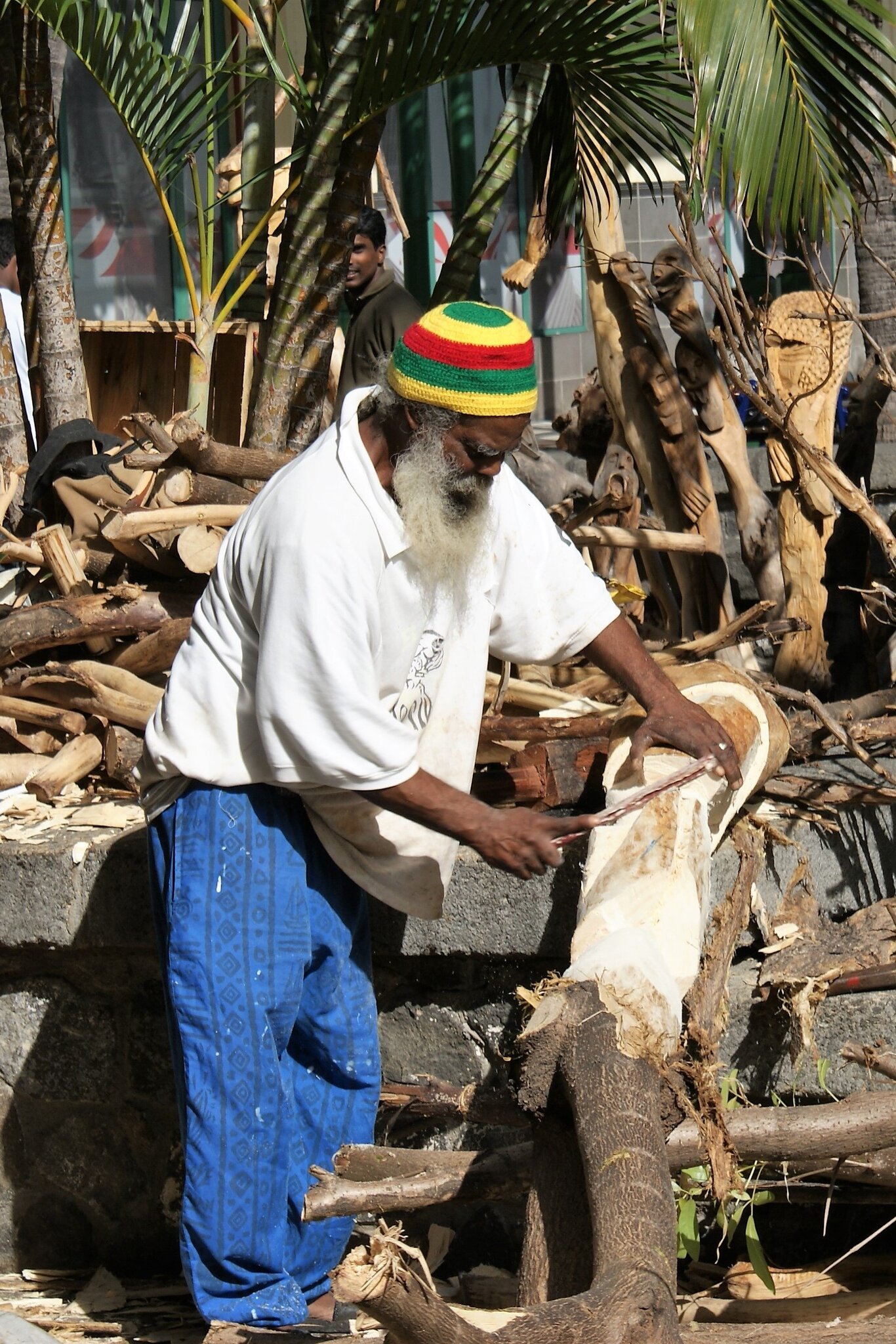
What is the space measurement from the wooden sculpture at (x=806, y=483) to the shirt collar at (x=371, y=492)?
2.44 metres

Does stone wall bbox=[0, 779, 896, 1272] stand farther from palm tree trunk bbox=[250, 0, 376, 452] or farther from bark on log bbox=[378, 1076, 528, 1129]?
palm tree trunk bbox=[250, 0, 376, 452]

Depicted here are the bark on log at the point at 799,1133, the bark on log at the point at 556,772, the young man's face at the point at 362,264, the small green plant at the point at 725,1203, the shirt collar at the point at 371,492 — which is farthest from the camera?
the young man's face at the point at 362,264

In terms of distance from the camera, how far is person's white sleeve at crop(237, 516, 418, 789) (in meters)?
Answer: 2.61

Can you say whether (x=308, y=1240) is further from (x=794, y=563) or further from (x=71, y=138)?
(x=71, y=138)

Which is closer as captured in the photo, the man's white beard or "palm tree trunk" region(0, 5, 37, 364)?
the man's white beard

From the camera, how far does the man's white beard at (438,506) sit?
8.77ft

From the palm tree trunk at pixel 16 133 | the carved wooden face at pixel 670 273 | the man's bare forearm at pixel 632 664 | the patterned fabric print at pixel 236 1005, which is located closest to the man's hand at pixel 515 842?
the patterned fabric print at pixel 236 1005

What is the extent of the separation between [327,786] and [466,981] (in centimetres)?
98

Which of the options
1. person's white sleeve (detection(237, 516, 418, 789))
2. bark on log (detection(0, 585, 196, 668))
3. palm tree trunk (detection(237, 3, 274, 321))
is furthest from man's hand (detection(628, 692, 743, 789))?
palm tree trunk (detection(237, 3, 274, 321))

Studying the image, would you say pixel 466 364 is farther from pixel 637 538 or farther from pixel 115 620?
pixel 637 538

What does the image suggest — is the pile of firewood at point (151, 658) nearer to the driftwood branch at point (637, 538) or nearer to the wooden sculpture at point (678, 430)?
the driftwood branch at point (637, 538)

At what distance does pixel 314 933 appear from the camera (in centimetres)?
301

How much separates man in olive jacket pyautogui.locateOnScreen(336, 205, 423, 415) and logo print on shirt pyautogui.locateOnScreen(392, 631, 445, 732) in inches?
95.6

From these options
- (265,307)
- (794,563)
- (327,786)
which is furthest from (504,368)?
(265,307)
